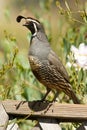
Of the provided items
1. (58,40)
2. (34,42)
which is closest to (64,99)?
(34,42)

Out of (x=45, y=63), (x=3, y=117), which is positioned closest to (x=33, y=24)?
(x=45, y=63)

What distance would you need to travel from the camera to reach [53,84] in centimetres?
446

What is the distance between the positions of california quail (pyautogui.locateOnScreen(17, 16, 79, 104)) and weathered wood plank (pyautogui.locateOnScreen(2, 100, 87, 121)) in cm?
46

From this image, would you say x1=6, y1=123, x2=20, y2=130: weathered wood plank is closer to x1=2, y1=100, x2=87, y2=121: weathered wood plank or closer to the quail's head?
x1=2, y1=100, x2=87, y2=121: weathered wood plank

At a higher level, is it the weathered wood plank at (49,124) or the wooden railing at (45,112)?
the wooden railing at (45,112)

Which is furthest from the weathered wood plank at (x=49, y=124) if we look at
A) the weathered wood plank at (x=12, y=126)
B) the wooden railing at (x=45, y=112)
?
the weathered wood plank at (x=12, y=126)

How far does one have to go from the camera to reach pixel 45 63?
4418 millimetres

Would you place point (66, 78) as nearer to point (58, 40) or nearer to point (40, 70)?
point (40, 70)

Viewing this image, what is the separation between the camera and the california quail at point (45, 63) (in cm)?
434

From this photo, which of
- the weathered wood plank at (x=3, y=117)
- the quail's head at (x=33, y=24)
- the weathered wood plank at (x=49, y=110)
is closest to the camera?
the weathered wood plank at (x=49, y=110)

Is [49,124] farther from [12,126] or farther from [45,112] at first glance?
[12,126]

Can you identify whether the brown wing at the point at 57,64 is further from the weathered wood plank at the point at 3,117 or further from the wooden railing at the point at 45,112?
the weathered wood plank at the point at 3,117

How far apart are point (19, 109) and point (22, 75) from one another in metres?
1.19

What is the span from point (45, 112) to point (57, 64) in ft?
2.32
